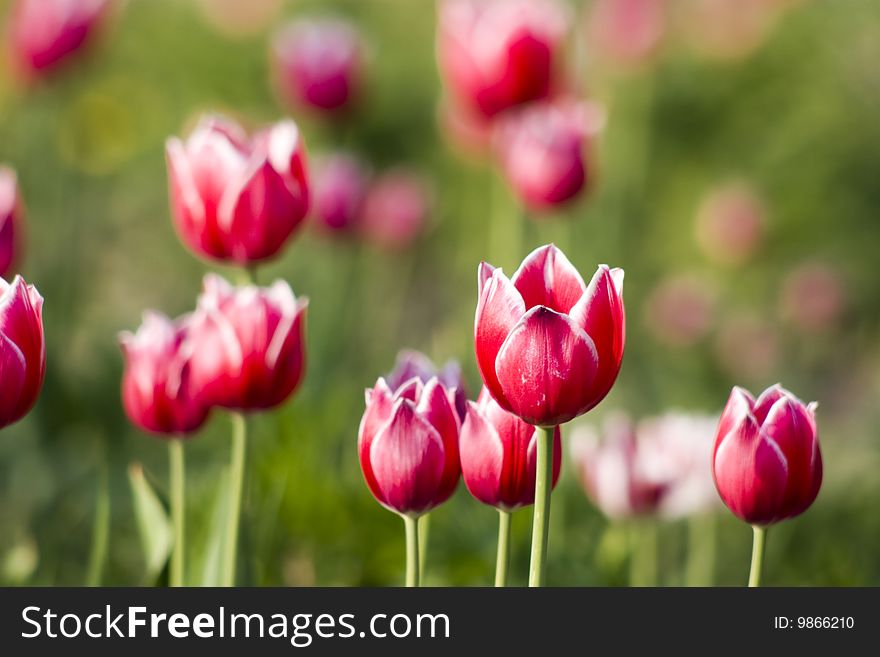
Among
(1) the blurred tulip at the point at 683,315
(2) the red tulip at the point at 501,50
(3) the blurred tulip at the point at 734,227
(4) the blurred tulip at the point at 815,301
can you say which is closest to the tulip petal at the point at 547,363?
(2) the red tulip at the point at 501,50

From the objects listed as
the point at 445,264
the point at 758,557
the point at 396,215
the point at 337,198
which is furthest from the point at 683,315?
the point at 758,557

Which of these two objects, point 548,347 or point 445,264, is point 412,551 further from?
point 445,264

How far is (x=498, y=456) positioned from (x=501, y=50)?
4.20ft

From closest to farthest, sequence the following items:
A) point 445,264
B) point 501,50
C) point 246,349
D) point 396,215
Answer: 1. point 246,349
2. point 501,50
3. point 396,215
4. point 445,264

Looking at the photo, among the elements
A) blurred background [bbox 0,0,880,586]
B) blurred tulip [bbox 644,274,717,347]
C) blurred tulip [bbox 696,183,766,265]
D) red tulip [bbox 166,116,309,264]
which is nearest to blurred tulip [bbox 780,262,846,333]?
blurred background [bbox 0,0,880,586]

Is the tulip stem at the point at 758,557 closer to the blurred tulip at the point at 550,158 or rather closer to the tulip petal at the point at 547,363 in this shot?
the tulip petal at the point at 547,363

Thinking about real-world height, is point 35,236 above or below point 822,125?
below

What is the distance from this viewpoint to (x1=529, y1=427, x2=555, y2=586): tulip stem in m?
0.92

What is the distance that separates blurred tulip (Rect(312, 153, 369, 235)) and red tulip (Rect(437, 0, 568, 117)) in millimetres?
431

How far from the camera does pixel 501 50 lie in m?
2.11

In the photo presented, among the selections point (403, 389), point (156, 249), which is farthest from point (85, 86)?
point (403, 389)

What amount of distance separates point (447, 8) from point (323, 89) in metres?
0.52

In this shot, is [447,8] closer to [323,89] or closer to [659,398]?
[323,89]
